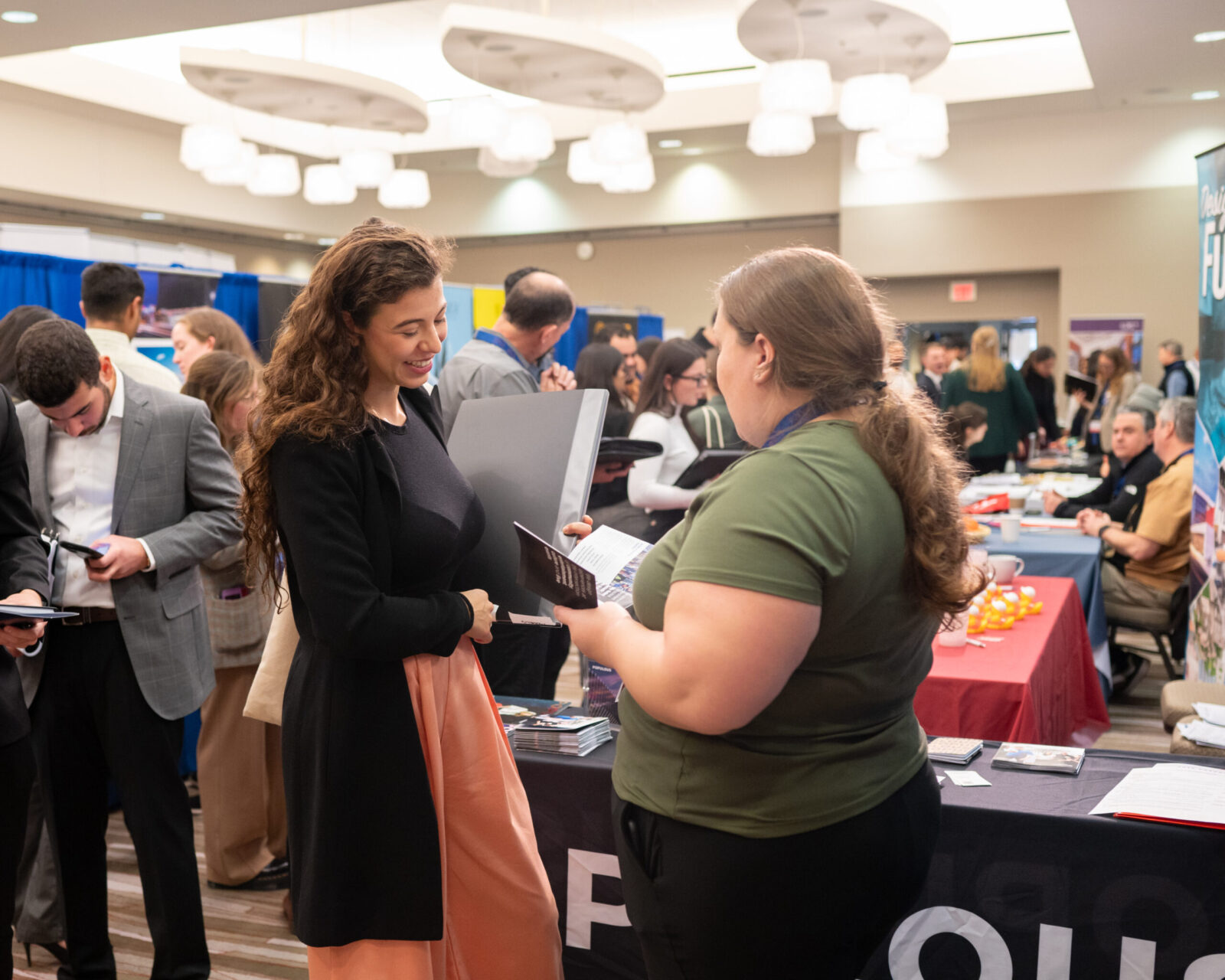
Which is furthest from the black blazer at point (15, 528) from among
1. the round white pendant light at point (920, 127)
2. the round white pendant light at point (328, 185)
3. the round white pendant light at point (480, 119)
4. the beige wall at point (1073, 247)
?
the beige wall at point (1073, 247)

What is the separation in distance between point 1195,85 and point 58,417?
9.34 meters

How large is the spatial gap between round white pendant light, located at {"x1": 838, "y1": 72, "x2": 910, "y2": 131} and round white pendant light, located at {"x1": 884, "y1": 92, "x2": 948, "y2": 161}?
64 centimetres

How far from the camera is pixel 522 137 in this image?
7227 millimetres

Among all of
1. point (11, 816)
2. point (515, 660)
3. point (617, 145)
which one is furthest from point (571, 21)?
point (11, 816)

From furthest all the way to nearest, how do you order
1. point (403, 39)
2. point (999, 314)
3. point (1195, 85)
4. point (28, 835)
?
point (999, 314) < point (403, 39) < point (1195, 85) < point (28, 835)

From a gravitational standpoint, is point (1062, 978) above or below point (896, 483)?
below

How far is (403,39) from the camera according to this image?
9.52 m

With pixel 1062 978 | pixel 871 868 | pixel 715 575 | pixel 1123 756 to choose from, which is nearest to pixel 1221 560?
pixel 1123 756

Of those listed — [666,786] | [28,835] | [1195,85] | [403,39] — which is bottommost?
[28,835]

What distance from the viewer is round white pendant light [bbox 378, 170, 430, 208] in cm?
906

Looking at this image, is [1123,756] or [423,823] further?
[1123,756]

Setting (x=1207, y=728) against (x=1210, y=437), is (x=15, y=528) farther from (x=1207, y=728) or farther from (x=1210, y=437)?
(x=1210, y=437)

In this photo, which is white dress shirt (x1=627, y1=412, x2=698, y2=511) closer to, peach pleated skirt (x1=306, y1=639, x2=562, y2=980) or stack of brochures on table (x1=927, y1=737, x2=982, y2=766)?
stack of brochures on table (x1=927, y1=737, x2=982, y2=766)

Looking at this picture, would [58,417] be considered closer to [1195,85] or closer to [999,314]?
[1195,85]
